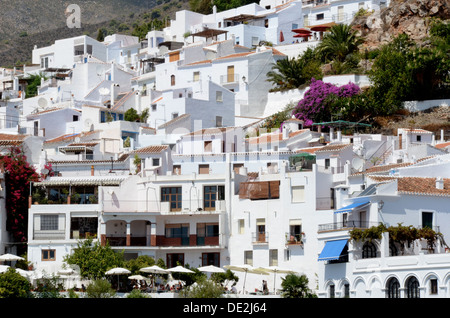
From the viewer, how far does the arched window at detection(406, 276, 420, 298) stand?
48.8 m

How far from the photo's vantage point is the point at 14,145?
7400 cm

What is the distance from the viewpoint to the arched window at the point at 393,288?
4975 centimetres

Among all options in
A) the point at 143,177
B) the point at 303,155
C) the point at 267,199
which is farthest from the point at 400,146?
the point at 143,177

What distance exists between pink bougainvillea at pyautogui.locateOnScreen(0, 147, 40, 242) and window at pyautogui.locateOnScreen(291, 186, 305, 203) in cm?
1698

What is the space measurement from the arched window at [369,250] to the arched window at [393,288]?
93.6 inches

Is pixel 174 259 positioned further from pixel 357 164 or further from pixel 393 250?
pixel 393 250

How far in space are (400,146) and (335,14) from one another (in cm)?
3297

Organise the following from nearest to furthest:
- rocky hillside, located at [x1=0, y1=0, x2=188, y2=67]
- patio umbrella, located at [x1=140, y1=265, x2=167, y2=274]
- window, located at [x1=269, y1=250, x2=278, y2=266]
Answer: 1. patio umbrella, located at [x1=140, y1=265, x2=167, y2=274]
2. window, located at [x1=269, y1=250, x2=278, y2=266]
3. rocky hillside, located at [x1=0, y1=0, x2=188, y2=67]

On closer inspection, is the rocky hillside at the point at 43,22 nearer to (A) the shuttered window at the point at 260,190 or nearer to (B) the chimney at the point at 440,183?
(A) the shuttered window at the point at 260,190

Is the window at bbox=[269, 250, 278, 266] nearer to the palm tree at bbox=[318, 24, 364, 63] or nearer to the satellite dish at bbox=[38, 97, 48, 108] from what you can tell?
the palm tree at bbox=[318, 24, 364, 63]

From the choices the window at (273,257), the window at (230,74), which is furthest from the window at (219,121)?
the window at (273,257)

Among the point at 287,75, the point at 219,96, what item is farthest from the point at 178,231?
the point at 287,75

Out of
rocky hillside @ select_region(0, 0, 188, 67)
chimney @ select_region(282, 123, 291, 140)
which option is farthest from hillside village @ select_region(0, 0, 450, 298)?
rocky hillside @ select_region(0, 0, 188, 67)
